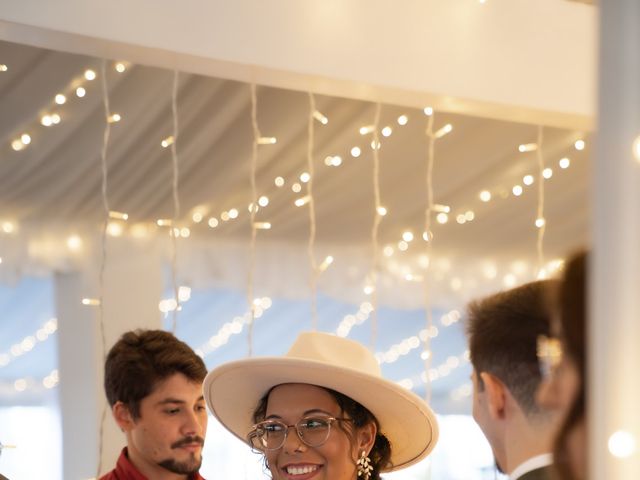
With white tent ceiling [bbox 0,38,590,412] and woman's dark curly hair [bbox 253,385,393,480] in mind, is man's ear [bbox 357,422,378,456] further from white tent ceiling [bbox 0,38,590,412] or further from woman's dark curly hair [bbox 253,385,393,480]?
white tent ceiling [bbox 0,38,590,412]

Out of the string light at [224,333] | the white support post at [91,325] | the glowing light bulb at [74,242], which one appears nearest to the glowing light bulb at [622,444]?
the white support post at [91,325]

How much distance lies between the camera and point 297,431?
90.0 inches

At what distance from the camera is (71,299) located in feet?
20.0

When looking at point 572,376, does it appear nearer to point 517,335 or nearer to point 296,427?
point 517,335

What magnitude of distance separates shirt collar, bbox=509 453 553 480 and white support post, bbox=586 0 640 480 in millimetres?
738

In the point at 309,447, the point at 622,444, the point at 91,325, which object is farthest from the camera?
the point at 91,325

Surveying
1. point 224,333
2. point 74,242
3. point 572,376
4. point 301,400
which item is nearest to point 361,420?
point 301,400

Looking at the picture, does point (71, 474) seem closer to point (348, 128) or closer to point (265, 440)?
point (348, 128)

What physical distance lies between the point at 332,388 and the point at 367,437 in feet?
0.45

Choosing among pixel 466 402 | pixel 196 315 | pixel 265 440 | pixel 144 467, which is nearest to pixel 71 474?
pixel 196 315

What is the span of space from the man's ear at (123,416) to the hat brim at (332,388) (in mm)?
442

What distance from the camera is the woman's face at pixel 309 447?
226 centimetres

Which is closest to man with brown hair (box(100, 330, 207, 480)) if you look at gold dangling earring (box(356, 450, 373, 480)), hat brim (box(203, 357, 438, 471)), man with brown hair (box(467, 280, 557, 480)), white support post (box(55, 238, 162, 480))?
hat brim (box(203, 357, 438, 471))

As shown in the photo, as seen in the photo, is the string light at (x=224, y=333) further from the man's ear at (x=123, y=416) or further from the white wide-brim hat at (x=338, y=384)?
the white wide-brim hat at (x=338, y=384)
